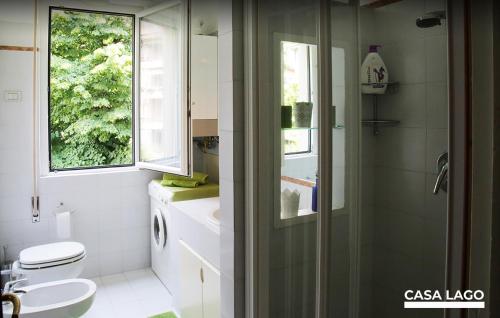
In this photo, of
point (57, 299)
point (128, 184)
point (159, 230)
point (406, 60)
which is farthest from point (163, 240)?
point (406, 60)

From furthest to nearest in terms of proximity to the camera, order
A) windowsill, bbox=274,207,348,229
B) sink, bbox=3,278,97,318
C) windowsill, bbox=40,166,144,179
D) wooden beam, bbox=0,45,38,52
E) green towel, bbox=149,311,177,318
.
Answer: windowsill, bbox=40,166,144,179
wooden beam, bbox=0,45,38,52
green towel, bbox=149,311,177,318
sink, bbox=3,278,97,318
windowsill, bbox=274,207,348,229

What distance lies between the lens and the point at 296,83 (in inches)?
49.5

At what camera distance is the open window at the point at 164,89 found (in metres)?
2.52

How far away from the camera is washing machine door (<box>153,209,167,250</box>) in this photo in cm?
297

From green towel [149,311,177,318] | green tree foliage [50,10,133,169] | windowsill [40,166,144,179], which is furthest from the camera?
green tree foliage [50,10,133,169]

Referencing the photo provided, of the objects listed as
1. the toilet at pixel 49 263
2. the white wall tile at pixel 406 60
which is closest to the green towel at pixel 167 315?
the toilet at pixel 49 263

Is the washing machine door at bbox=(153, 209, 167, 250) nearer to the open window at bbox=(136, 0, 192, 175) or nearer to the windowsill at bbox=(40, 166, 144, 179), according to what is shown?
the open window at bbox=(136, 0, 192, 175)

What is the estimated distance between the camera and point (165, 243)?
2990mm

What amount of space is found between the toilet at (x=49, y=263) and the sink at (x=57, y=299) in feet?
0.51

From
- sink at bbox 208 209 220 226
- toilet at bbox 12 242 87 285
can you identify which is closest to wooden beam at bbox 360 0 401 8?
sink at bbox 208 209 220 226

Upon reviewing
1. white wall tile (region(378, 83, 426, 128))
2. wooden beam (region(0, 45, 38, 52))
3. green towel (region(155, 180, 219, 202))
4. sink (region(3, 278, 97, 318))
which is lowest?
sink (region(3, 278, 97, 318))

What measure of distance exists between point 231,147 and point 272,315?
0.61 meters

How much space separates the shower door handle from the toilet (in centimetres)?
249

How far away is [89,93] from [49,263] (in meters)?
2.27
